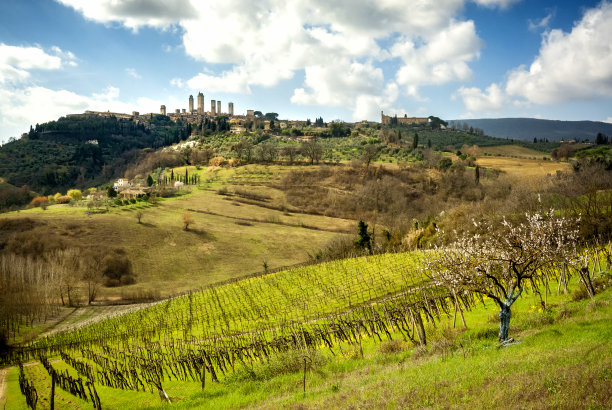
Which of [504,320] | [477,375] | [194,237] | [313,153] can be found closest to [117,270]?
[194,237]

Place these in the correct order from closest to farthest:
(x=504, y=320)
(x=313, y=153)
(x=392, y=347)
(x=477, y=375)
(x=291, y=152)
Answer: (x=477, y=375) → (x=504, y=320) → (x=392, y=347) → (x=313, y=153) → (x=291, y=152)

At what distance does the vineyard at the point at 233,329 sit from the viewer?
25.6 meters

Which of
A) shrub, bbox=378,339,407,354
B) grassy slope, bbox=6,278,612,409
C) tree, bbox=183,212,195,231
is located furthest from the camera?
tree, bbox=183,212,195,231

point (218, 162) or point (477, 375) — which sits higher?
point (218, 162)

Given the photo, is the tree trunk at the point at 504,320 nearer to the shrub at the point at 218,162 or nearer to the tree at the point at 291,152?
the tree at the point at 291,152

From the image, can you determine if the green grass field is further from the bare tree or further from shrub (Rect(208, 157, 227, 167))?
shrub (Rect(208, 157, 227, 167))

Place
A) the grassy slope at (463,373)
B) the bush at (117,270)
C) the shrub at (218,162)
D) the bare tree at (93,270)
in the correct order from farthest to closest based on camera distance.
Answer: the shrub at (218,162) → the bush at (117,270) → the bare tree at (93,270) → the grassy slope at (463,373)

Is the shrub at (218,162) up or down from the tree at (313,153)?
down

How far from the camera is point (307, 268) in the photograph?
196 feet

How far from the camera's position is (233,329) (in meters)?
38.3

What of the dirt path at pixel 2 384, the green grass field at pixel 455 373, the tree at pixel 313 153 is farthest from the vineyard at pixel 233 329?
the tree at pixel 313 153

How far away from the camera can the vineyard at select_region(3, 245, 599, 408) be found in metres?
25.6

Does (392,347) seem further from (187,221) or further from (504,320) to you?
(187,221)

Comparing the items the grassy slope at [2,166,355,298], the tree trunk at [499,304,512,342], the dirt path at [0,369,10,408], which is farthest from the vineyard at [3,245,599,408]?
the grassy slope at [2,166,355,298]
